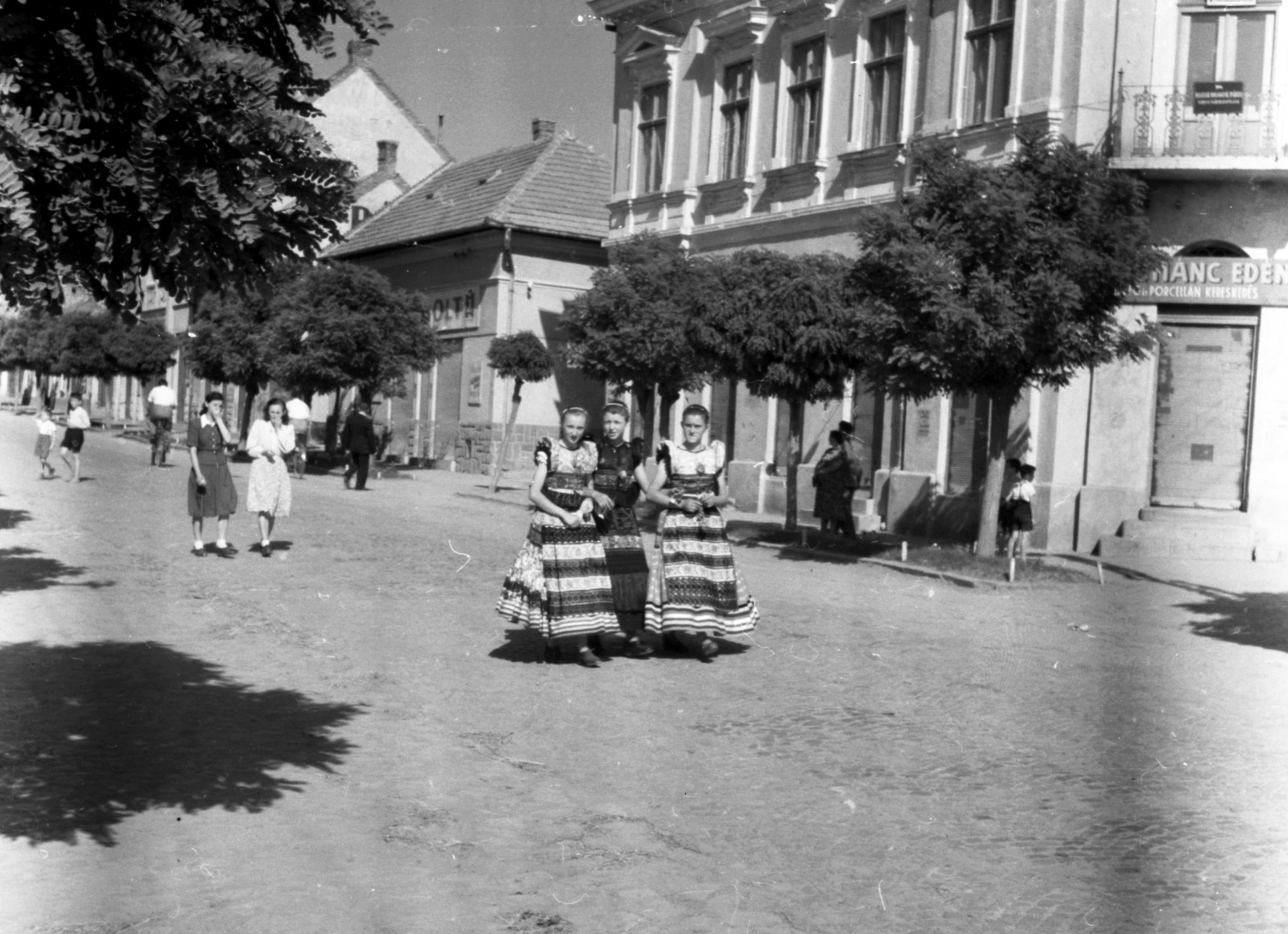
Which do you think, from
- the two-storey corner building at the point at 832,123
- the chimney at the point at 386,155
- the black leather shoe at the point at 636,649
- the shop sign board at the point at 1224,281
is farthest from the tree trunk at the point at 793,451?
the chimney at the point at 386,155

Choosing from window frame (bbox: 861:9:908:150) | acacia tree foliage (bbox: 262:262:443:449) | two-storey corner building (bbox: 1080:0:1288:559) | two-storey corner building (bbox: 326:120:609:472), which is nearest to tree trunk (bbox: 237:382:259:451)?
two-storey corner building (bbox: 326:120:609:472)

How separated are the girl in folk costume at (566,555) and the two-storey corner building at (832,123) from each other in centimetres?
985

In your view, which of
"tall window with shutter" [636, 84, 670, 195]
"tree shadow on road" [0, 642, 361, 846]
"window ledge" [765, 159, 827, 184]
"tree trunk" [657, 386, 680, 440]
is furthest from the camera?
"tall window with shutter" [636, 84, 670, 195]

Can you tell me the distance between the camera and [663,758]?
768 cm

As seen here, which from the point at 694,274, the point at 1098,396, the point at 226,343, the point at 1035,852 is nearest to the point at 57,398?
the point at 226,343

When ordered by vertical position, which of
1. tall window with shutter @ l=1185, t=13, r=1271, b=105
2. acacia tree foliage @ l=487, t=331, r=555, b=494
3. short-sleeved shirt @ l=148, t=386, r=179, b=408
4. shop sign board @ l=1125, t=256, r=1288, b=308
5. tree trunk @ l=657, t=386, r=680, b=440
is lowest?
short-sleeved shirt @ l=148, t=386, r=179, b=408

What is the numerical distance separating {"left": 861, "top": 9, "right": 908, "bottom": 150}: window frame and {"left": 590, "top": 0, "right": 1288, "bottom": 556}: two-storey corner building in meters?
0.04

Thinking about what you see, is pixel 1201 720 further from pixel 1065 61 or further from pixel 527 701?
pixel 1065 61

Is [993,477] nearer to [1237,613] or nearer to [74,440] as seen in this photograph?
[1237,613]

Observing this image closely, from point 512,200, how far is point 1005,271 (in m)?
25.1

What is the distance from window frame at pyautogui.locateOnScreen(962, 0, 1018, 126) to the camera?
22703 millimetres

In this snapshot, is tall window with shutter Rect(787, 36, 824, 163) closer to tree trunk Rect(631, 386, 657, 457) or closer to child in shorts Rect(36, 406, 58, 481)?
tree trunk Rect(631, 386, 657, 457)

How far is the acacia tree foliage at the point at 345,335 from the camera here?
35.1 meters

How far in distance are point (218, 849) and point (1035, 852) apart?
295cm
